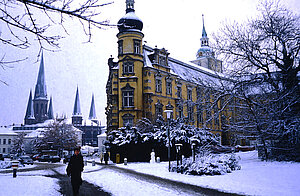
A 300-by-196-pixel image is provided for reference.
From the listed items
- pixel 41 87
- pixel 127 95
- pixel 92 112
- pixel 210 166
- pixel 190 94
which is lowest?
pixel 210 166

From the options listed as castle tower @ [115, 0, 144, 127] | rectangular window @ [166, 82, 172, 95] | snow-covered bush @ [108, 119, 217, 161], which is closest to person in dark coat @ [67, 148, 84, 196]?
snow-covered bush @ [108, 119, 217, 161]

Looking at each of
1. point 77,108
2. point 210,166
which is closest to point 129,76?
point 210,166

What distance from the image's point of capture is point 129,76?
118 ft

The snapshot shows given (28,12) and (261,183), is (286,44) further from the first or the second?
(28,12)

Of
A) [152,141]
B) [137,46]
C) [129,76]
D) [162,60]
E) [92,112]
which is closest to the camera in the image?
[152,141]

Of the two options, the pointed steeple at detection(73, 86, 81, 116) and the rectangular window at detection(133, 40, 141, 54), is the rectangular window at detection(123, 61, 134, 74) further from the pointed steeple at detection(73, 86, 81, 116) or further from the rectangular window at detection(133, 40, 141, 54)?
the pointed steeple at detection(73, 86, 81, 116)

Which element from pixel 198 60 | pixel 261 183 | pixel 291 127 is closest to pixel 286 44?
pixel 291 127

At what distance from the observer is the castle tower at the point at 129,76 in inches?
1395

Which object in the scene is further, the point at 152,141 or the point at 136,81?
the point at 136,81

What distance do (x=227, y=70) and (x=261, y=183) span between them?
1045 centimetres

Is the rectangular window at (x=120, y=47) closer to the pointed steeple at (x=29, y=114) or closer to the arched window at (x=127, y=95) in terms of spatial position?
the arched window at (x=127, y=95)

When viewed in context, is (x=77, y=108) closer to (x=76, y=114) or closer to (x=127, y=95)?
(x=76, y=114)

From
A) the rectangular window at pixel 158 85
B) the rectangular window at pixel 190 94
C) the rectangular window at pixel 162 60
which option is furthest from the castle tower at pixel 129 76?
the rectangular window at pixel 190 94

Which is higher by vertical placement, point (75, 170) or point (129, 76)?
point (129, 76)
